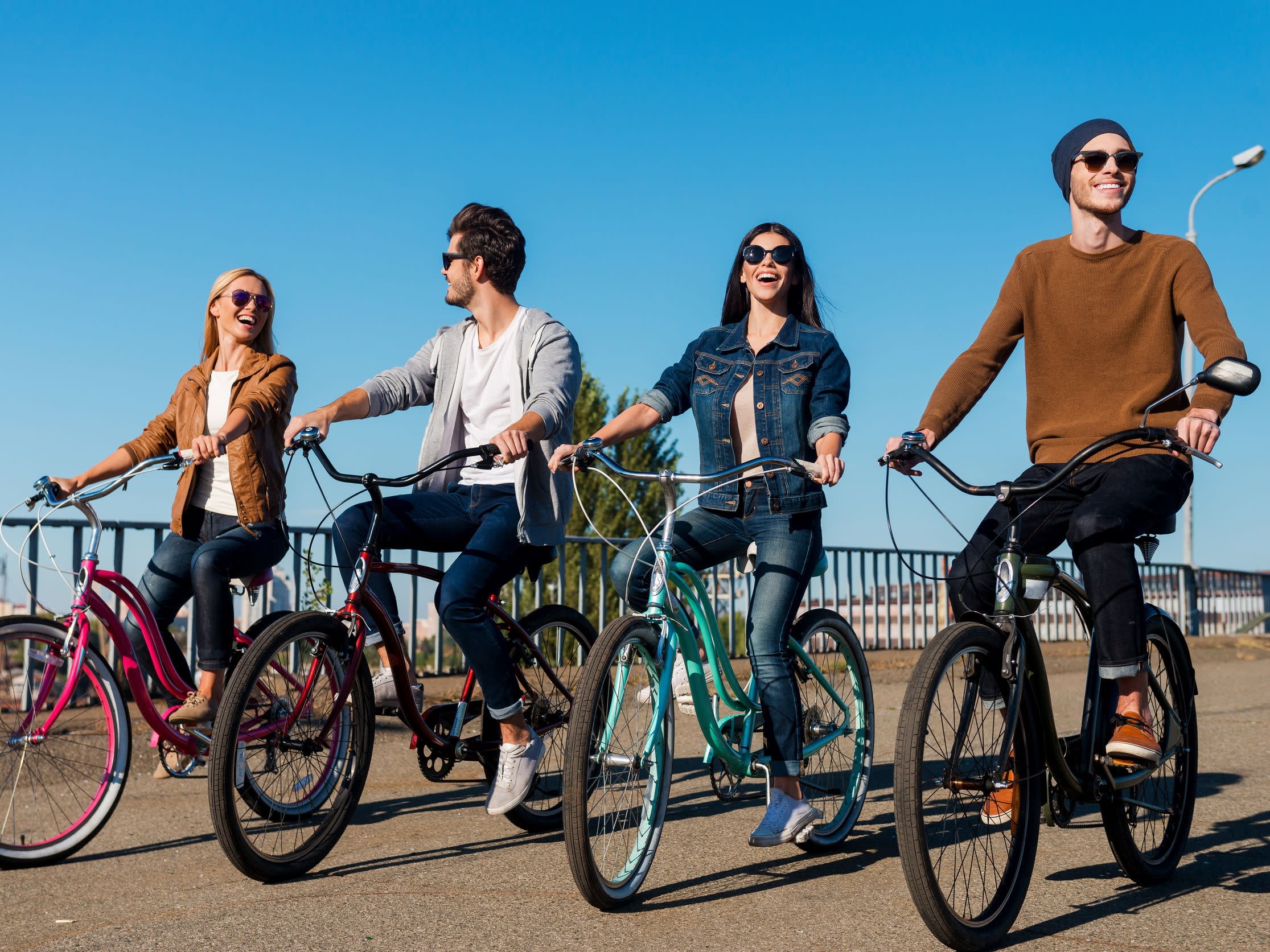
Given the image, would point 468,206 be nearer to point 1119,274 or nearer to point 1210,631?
point 1119,274

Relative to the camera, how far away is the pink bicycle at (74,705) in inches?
172

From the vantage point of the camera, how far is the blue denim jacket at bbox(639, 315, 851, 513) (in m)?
4.42

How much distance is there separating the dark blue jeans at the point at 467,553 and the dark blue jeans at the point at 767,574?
0.57 meters

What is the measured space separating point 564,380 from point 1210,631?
19.1 metres

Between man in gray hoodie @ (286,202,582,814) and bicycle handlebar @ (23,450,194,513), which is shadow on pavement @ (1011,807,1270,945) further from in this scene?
bicycle handlebar @ (23,450,194,513)

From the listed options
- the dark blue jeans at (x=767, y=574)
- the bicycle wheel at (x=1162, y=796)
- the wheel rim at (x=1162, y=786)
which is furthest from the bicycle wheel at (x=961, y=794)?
the dark blue jeans at (x=767, y=574)

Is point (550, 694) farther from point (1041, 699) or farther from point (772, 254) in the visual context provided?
point (1041, 699)

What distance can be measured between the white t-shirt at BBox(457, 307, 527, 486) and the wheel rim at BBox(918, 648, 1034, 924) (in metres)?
2.12

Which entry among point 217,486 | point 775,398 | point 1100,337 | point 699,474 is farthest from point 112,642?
point 1100,337

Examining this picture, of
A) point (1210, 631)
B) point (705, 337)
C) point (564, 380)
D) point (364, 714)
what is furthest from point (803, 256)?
point (1210, 631)

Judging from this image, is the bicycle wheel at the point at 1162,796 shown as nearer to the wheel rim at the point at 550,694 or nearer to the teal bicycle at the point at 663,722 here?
the teal bicycle at the point at 663,722

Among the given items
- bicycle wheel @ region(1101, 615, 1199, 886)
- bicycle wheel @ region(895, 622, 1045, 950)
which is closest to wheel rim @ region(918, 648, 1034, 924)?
bicycle wheel @ region(895, 622, 1045, 950)

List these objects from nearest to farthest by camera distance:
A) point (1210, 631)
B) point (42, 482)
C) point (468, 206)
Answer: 1. point (42, 482)
2. point (468, 206)
3. point (1210, 631)

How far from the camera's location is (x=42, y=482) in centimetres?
466
